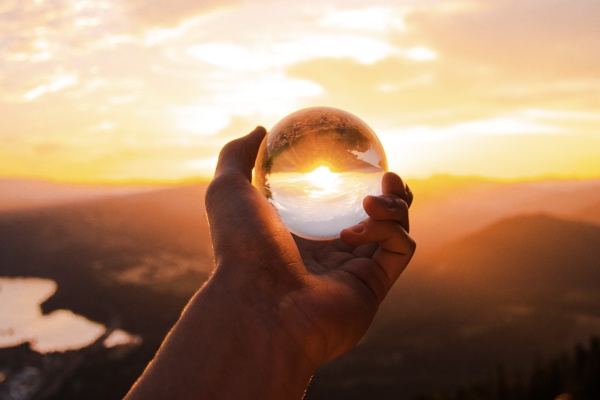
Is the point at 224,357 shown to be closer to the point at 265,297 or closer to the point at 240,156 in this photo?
the point at 265,297

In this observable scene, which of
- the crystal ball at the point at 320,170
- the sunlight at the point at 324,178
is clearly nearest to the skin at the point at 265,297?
the crystal ball at the point at 320,170

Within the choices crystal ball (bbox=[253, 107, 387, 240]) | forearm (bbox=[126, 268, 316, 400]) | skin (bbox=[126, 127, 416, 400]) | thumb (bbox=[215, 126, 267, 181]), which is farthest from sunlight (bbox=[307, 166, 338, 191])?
forearm (bbox=[126, 268, 316, 400])

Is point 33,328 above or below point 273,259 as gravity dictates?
below

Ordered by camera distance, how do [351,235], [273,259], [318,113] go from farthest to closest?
1. [318,113]
2. [351,235]
3. [273,259]

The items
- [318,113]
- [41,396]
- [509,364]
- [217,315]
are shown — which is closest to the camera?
[217,315]

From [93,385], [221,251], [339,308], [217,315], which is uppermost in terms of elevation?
[221,251]

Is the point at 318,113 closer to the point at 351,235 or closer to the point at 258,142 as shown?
the point at 258,142

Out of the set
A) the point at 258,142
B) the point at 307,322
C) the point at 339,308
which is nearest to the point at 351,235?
the point at 339,308

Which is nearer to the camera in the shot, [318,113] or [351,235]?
[351,235]
